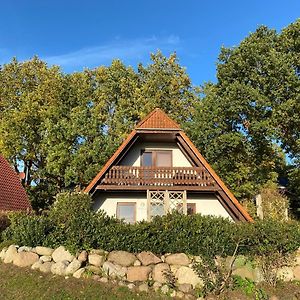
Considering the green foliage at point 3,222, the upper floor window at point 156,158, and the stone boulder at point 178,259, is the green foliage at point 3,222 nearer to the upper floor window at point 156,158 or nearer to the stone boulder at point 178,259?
the stone boulder at point 178,259

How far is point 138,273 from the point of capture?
47.4ft

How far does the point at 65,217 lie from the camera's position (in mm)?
16438

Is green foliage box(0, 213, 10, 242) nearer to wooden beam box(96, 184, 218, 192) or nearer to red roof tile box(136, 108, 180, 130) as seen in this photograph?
wooden beam box(96, 184, 218, 192)

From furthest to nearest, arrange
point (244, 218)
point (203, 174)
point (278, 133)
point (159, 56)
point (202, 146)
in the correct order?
1. point (159, 56)
2. point (202, 146)
3. point (278, 133)
4. point (203, 174)
5. point (244, 218)

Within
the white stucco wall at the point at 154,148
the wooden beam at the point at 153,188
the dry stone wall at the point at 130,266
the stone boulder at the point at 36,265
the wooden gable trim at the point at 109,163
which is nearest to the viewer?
the dry stone wall at the point at 130,266

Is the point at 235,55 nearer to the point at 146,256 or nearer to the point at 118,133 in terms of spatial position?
the point at 118,133

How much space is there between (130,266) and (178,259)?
195cm

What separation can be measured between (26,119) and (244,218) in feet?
76.0

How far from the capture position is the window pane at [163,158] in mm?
23805

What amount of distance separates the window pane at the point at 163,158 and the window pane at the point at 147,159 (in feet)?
1.47

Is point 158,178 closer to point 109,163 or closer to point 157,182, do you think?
point 157,182

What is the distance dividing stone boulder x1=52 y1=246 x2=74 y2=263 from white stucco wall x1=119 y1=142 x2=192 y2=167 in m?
9.42

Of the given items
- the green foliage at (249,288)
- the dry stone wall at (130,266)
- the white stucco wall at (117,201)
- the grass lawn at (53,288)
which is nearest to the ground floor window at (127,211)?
the white stucco wall at (117,201)

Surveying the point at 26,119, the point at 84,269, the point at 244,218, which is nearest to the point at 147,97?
the point at 26,119
